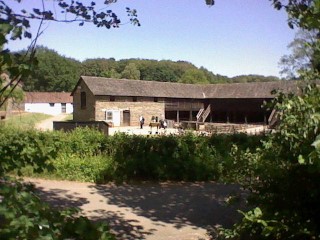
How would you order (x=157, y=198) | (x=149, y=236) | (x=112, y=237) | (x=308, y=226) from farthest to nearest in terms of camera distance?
(x=157, y=198)
(x=149, y=236)
(x=308, y=226)
(x=112, y=237)

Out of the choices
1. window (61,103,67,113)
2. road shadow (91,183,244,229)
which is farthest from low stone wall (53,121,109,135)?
window (61,103,67,113)

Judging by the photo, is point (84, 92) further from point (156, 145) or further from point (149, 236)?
point (149, 236)

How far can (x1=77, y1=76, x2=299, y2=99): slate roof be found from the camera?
149 feet

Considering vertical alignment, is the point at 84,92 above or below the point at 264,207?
above

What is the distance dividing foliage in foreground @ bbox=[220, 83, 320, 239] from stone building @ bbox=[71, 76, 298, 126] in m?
39.7

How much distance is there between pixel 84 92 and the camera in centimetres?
4616

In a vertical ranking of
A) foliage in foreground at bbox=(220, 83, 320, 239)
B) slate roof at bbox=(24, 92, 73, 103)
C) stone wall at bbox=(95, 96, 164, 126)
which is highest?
slate roof at bbox=(24, 92, 73, 103)

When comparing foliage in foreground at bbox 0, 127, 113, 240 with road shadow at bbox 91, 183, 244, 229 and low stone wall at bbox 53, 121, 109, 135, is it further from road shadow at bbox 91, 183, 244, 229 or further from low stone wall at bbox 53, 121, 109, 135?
low stone wall at bbox 53, 121, 109, 135

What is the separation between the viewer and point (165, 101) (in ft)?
165

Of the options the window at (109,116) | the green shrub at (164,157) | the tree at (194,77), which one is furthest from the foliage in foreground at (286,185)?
the tree at (194,77)

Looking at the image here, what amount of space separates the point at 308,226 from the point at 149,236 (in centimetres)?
321

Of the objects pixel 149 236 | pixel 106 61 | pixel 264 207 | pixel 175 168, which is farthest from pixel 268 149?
pixel 106 61

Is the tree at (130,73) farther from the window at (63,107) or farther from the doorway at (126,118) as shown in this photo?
the doorway at (126,118)

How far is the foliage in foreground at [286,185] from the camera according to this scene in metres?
3.99
